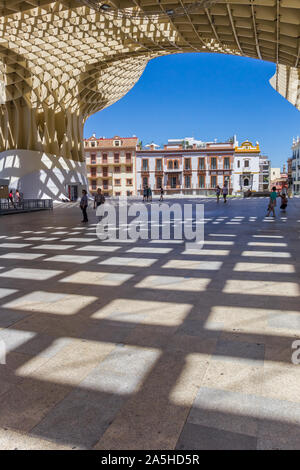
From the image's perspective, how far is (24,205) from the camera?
92.0ft

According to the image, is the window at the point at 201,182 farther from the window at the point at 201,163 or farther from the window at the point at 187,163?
Result: the window at the point at 187,163

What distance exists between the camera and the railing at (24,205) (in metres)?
25.4

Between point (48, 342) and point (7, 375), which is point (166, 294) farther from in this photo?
point (7, 375)

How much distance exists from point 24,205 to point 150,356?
26.5 metres

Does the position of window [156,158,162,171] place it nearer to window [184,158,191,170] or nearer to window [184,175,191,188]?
window [184,158,191,170]

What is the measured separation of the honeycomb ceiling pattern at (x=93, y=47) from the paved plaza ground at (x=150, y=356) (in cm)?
1568

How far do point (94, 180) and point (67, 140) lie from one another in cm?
3041

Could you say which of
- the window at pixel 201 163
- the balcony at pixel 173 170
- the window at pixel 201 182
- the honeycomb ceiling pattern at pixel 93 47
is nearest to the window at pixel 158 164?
the balcony at pixel 173 170

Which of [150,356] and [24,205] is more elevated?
[24,205]

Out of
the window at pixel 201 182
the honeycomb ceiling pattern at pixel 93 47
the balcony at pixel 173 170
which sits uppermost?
the honeycomb ceiling pattern at pixel 93 47

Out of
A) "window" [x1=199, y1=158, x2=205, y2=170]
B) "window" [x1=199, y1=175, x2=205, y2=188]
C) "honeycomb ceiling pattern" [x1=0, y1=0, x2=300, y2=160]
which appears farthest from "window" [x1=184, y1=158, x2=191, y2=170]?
"honeycomb ceiling pattern" [x1=0, y1=0, x2=300, y2=160]

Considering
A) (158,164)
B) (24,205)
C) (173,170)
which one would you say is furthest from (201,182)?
(24,205)

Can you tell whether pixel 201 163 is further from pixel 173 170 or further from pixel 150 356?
pixel 150 356

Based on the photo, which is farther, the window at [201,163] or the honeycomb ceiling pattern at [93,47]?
the window at [201,163]
